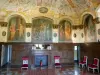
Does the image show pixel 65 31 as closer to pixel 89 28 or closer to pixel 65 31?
pixel 65 31

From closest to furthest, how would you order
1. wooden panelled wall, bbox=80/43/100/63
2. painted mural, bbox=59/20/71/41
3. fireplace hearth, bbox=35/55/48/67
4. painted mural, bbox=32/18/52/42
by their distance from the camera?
1. wooden panelled wall, bbox=80/43/100/63
2. fireplace hearth, bbox=35/55/48/67
3. painted mural, bbox=32/18/52/42
4. painted mural, bbox=59/20/71/41

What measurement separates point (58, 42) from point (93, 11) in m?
4.74

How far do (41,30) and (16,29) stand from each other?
99.9 inches

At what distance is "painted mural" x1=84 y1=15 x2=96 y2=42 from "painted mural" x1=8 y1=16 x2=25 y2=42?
252 inches

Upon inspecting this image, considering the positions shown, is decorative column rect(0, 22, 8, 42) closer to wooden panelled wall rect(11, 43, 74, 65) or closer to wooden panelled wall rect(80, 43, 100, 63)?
wooden panelled wall rect(11, 43, 74, 65)

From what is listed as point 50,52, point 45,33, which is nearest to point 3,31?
point 45,33

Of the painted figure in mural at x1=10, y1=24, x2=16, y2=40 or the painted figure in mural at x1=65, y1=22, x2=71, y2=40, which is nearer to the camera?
the painted figure in mural at x1=10, y1=24, x2=16, y2=40

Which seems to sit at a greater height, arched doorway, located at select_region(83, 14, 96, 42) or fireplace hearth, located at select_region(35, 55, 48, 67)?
arched doorway, located at select_region(83, 14, 96, 42)

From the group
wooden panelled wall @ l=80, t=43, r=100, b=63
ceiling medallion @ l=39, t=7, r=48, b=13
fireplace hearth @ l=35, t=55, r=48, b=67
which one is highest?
ceiling medallion @ l=39, t=7, r=48, b=13

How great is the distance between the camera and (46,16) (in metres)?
14.0

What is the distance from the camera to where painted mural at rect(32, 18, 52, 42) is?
1391 centimetres

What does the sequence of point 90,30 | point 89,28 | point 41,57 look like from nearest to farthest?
point 90,30 → point 89,28 → point 41,57

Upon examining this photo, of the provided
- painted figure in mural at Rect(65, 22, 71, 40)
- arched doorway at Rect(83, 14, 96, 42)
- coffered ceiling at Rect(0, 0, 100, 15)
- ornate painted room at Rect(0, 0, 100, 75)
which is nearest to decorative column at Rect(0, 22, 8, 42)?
ornate painted room at Rect(0, 0, 100, 75)

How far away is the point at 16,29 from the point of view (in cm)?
1373
